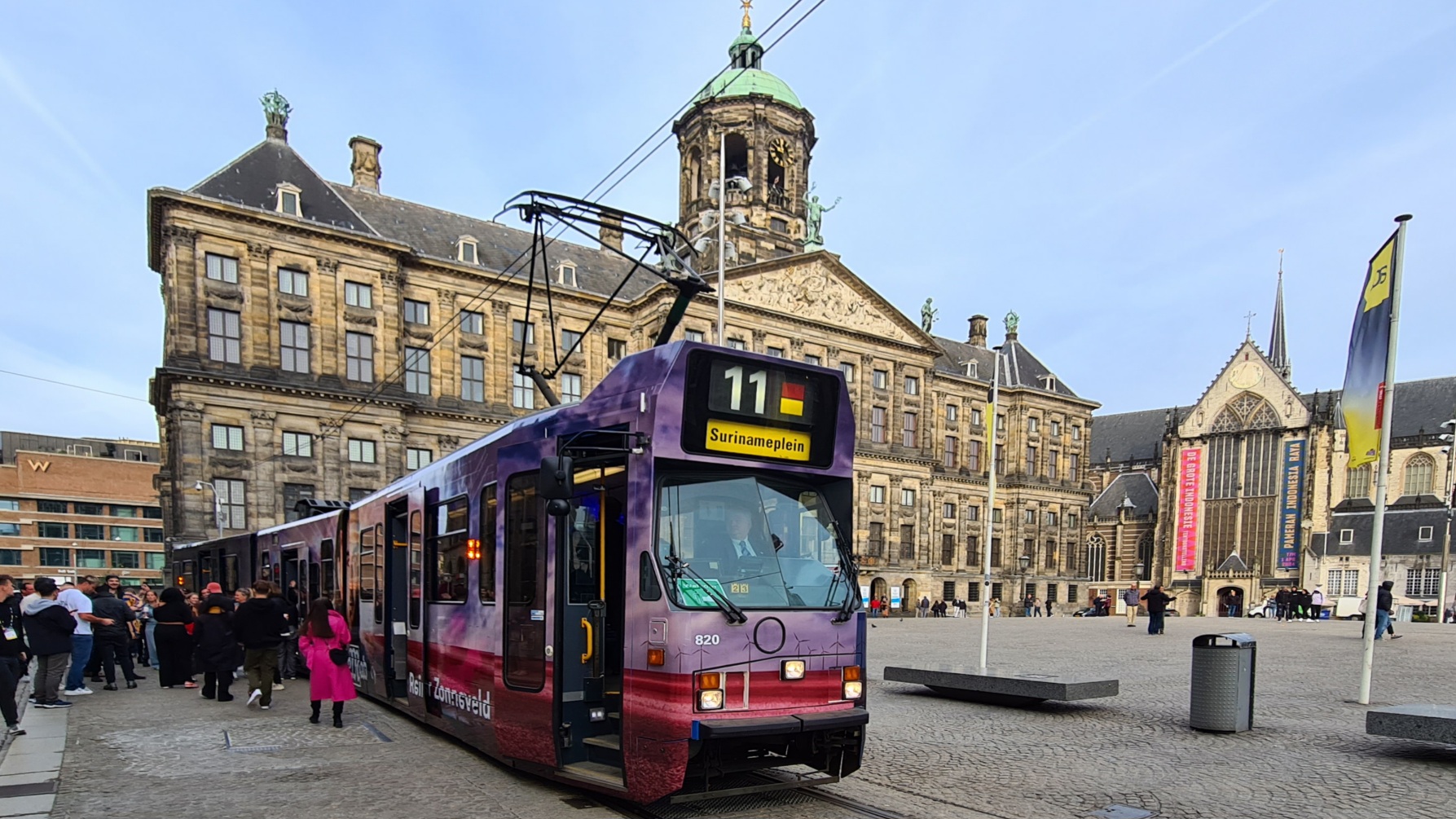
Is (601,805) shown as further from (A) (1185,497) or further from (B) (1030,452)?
(A) (1185,497)

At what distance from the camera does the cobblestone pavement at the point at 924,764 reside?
6.49m

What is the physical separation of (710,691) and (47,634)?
10.3 metres

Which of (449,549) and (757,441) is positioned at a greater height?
(757,441)

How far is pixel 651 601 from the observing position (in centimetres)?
587

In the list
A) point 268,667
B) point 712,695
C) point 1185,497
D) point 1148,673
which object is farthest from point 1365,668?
point 1185,497

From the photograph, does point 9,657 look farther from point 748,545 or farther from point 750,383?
point 750,383

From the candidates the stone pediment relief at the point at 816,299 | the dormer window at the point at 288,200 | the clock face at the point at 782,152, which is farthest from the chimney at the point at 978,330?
the dormer window at the point at 288,200

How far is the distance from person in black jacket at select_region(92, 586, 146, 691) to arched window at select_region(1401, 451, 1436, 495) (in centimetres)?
8590

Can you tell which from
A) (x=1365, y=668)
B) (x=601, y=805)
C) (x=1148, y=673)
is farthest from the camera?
(x=1148, y=673)

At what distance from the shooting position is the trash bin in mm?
9203

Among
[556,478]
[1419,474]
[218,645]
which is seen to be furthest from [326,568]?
[1419,474]

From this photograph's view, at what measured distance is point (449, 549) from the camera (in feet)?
28.6

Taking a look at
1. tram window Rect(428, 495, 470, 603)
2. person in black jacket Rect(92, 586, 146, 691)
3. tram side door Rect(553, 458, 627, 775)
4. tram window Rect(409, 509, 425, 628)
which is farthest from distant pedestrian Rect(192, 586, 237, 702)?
tram side door Rect(553, 458, 627, 775)

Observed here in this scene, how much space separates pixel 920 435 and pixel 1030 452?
15347 millimetres
